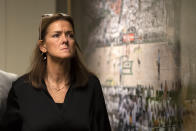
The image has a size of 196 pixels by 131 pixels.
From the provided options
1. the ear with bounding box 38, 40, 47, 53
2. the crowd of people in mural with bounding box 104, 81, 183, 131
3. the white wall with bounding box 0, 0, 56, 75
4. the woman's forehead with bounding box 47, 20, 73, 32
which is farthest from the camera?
the white wall with bounding box 0, 0, 56, 75

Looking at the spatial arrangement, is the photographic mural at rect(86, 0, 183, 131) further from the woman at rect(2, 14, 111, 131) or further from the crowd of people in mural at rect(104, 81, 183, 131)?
the woman at rect(2, 14, 111, 131)

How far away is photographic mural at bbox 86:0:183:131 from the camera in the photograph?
8.60 feet

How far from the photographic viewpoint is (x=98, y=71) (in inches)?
134

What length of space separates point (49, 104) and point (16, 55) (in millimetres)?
1870

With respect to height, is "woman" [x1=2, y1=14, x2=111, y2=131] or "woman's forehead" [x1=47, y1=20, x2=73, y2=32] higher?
"woman's forehead" [x1=47, y1=20, x2=73, y2=32]

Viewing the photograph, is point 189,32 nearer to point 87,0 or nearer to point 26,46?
point 87,0

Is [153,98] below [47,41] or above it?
below

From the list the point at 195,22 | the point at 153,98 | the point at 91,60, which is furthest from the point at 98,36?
the point at 195,22

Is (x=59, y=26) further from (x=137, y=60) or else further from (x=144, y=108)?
(x=144, y=108)

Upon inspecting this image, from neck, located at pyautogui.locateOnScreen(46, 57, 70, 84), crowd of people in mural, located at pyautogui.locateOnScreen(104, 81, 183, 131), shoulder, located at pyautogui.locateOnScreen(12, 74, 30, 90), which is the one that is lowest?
crowd of people in mural, located at pyautogui.locateOnScreen(104, 81, 183, 131)

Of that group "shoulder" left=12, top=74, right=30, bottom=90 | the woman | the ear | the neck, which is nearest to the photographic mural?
the woman

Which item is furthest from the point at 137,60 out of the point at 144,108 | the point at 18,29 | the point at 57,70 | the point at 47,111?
the point at 18,29

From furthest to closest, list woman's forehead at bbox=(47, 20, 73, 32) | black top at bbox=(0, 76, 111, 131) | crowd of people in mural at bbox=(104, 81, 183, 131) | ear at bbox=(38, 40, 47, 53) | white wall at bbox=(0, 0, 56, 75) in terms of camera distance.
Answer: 1. white wall at bbox=(0, 0, 56, 75)
2. crowd of people in mural at bbox=(104, 81, 183, 131)
3. ear at bbox=(38, 40, 47, 53)
4. woman's forehead at bbox=(47, 20, 73, 32)
5. black top at bbox=(0, 76, 111, 131)

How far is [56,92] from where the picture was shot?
2346 millimetres
